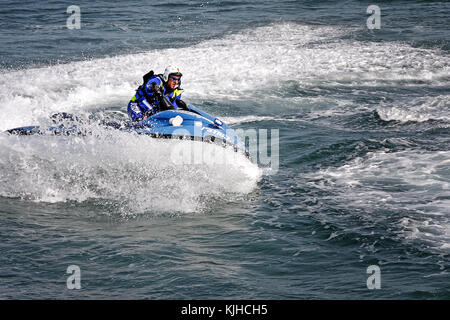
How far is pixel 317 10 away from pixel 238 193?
19.2 metres

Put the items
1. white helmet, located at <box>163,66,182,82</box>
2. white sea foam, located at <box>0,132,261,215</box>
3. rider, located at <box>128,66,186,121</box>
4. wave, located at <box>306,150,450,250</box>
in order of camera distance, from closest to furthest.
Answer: wave, located at <box>306,150,450,250</box> → white sea foam, located at <box>0,132,261,215</box> → rider, located at <box>128,66,186,121</box> → white helmet, located at <box>163,66,182,82</box>

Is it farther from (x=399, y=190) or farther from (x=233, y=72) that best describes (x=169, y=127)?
(x=233, y=72)

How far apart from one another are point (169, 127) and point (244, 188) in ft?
5.05

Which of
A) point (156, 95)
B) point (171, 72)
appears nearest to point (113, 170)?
point (156, 95)

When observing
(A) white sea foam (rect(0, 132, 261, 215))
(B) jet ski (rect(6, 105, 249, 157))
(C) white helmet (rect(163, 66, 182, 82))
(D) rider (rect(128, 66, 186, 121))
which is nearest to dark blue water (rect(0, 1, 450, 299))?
(A) white sea foam (rect(0, 132, 261, 215))

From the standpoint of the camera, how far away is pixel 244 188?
9914 millimetres

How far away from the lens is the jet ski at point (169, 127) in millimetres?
9773

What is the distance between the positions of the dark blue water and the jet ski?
18 cm

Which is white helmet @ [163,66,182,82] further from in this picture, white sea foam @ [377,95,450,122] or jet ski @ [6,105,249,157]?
white sea foam @ [377,95,450,122]

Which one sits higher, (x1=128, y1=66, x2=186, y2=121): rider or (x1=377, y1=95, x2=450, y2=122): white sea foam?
(x1=128, y1=66, x2=186, y2=121): rider

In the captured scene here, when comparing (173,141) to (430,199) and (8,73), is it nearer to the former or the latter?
(430,199)

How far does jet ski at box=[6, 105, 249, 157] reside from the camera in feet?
32.1
